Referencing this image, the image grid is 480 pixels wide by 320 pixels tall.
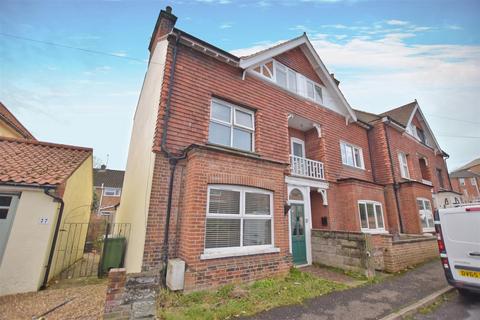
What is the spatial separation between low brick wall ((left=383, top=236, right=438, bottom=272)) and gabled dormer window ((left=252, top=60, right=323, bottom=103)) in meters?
7.64

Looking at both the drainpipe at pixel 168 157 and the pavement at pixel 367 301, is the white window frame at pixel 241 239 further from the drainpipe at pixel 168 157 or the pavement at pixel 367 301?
the pavement at pixel 367 301

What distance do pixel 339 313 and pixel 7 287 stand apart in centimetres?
827

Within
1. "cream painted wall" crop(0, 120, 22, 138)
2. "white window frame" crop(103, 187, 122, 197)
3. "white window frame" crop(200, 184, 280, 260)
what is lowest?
"white window frame" crop(200, 184, 280, 260)

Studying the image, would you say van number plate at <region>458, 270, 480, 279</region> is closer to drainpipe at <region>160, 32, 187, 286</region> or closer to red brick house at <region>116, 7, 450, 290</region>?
red brick house at <region>116, 7, 450, 290</region>

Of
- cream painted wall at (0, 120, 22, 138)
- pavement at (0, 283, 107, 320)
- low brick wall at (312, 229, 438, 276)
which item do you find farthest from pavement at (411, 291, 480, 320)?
cream painted wall at (0, 120, 22, 138)

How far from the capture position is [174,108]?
679 cm

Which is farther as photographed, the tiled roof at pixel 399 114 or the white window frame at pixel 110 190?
the white window frame at pixel 110 190

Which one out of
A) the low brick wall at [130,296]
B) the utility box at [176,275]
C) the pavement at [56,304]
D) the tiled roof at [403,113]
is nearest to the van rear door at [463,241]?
the utility box at [176,275]

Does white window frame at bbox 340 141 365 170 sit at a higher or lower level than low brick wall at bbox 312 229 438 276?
higher

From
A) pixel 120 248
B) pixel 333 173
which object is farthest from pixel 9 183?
pixel 333 173

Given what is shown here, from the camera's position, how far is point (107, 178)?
109 feet

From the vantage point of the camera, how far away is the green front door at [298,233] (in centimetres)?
870

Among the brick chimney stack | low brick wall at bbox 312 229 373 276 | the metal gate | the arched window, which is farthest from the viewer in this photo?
the arched window

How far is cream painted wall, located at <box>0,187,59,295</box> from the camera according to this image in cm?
567
